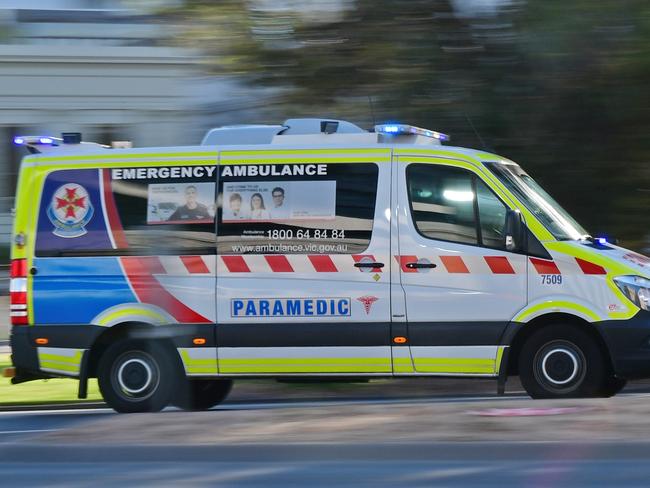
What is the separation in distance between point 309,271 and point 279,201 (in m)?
0.58

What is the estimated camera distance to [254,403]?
10.1 meters

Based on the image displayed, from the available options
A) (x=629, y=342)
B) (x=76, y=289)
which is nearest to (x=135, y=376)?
(x=76, y=289)

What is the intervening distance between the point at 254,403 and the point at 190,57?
4.09 m

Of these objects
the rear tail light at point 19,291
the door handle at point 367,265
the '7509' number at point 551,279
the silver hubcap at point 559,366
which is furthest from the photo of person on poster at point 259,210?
the silver hubcap at point 559,366

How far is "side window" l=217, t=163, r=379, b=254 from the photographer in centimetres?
852

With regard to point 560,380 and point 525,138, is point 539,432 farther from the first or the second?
point 525,138

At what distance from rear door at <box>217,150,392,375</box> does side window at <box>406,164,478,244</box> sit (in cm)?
24

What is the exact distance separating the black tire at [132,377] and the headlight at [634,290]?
143 inches

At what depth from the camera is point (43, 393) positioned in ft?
36.6

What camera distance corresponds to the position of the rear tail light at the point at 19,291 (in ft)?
29.3

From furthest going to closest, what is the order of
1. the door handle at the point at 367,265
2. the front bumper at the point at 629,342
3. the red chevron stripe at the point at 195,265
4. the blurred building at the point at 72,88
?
the blurred building at the point at 72,88 < the red chevron stripe at the point at 195,265 < the door handle at the point at 367,265 < the front bumper at the point at 629,342

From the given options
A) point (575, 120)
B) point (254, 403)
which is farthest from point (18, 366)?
point (575, 120)

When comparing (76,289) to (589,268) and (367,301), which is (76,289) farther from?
(589,268)

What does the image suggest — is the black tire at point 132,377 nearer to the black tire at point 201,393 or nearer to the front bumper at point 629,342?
the black tire at point 201,393
